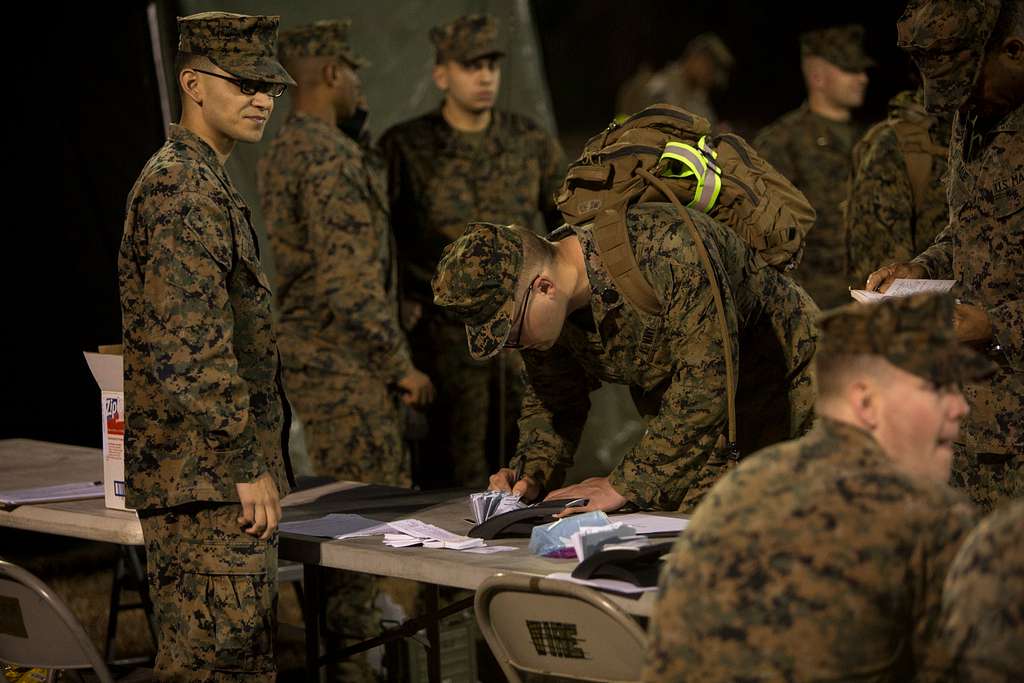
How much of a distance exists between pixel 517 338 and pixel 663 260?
0.36 m

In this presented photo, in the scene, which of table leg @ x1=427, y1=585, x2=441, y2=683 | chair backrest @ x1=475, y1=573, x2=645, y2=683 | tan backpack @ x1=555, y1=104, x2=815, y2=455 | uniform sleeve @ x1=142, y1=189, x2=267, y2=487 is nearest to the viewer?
chair backrest @ x1=475, y1=573, x2=645, y2=683

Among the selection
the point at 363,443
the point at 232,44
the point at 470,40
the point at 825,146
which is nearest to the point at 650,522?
the point at 232,44

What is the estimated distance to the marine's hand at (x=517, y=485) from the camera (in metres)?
3.30

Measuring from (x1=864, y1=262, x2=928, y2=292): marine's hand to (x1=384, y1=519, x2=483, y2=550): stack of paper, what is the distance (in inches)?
43.4

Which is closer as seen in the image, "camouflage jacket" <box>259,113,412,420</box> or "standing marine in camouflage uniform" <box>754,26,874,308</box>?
"camouflage jacket" <box>259,113,412,420</box>

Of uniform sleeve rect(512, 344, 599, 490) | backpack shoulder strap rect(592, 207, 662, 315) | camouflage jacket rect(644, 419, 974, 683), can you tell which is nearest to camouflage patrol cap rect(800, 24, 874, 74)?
uniform sleeve rect(512, 344, 599, 490)

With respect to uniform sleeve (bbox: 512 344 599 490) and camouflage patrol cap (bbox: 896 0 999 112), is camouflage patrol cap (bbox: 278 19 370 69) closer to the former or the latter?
uniform sleeve (bbox: 512 344 599 490)

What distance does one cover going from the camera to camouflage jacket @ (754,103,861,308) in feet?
20.3

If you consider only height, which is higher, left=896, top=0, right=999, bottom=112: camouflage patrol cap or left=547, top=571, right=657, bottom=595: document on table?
left=896, top=0, right=999, bottom=112: camouflage patrol cap

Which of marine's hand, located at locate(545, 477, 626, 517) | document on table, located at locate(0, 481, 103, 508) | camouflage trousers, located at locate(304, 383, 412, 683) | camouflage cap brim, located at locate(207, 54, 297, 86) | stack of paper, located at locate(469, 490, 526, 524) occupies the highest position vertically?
camouflage cap brim, located at locate(207, 54, 297, 86)

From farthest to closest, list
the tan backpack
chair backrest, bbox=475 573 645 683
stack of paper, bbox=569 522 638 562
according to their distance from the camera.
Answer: the tan backpack < stack of paper, bbox=569 522 638 562 < chair backrest, bbox=475 573 645 683

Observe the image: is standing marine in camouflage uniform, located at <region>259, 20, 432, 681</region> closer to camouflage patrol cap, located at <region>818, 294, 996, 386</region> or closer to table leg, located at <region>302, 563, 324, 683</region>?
table leg, located at <region>302, 563, 324, 683</region>

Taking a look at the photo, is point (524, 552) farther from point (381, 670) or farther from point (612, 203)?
point (381, 670)

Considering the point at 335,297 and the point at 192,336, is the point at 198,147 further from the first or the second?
the point at 335,297
